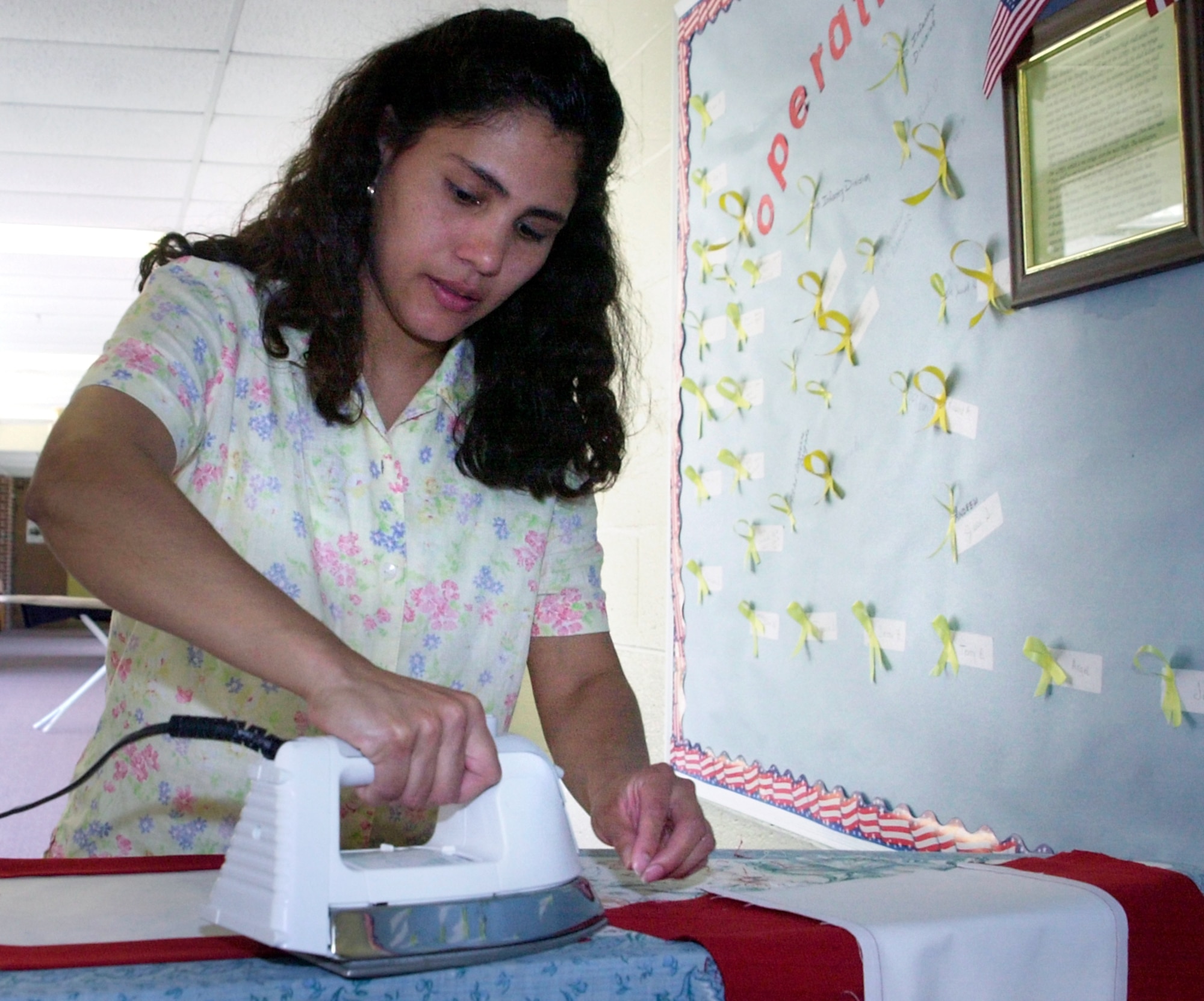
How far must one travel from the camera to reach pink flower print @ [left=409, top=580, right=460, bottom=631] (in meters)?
1.15

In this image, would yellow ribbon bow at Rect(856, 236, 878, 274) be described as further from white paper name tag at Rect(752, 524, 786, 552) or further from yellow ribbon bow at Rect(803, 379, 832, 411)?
white paper name tag at Rect(752, 524, 786, 552)

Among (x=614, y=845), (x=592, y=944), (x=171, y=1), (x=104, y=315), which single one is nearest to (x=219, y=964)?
(x=592, y=944)

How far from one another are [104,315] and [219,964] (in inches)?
276

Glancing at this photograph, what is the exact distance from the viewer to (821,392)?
5.28 feet

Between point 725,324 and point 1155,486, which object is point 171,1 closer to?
point 725,324

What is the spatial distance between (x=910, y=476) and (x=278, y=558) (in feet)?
2.42

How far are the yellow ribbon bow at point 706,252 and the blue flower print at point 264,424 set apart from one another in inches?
39.0

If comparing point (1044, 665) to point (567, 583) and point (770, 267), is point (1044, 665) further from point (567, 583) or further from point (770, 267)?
point (770, 267)

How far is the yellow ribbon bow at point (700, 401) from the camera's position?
192 cm

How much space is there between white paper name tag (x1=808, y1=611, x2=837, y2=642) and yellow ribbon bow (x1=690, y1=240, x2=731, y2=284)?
613 mm

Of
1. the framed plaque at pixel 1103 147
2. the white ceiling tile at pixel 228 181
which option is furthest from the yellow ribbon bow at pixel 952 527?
the white ceiling tile at pixel 228 181

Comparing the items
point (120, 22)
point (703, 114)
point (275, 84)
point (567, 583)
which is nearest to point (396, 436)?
point (567, 583)

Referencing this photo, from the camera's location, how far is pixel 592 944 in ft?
2.37

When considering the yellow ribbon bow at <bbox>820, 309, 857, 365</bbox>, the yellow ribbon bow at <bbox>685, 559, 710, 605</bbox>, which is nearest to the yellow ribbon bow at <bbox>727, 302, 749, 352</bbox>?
the yellow ribbon bow at <bbox>820, 309, 857, 365</bbox>
